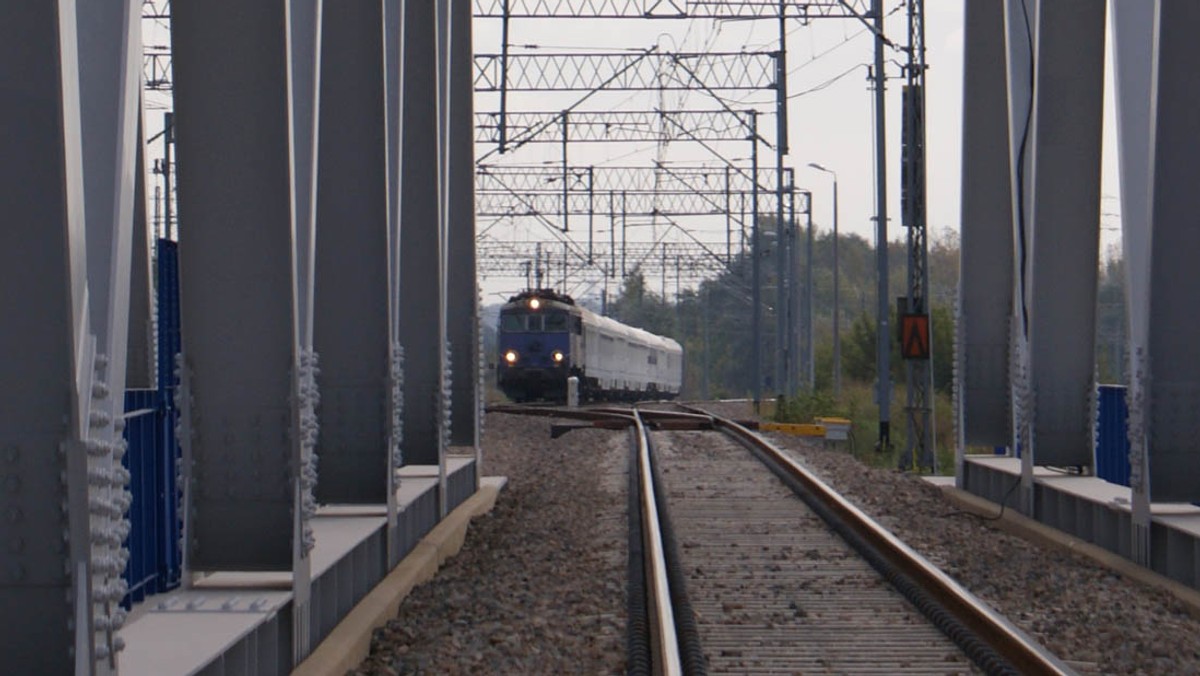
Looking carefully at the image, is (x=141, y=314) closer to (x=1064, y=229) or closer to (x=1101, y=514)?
(x=1101, y=514)

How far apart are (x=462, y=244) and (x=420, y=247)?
3.08m

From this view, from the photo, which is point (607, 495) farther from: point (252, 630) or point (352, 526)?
point (252, 630)

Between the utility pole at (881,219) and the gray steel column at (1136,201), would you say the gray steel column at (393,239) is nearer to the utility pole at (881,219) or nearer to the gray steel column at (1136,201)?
the gray steel column at (1136,201)

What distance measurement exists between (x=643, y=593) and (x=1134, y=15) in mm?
5054

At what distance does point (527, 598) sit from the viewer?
10148 mm

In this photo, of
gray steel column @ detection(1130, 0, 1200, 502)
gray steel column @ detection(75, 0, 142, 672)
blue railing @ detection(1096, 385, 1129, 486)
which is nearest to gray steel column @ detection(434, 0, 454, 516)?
gray steel column @ detection(1130, 0, 1200, 502)

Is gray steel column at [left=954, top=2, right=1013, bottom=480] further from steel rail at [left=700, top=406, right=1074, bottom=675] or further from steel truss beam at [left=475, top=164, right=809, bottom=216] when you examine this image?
steel truss beam at [left=475, top=164, right=809, bottom=216]

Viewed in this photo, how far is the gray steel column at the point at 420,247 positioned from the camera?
13172mm

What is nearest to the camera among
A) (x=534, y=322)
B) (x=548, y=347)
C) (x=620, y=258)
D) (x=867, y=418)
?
(x=867, y=418)

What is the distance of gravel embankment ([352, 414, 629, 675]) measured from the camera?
26.7 ft

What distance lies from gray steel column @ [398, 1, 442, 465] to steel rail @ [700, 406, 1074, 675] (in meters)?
3.44

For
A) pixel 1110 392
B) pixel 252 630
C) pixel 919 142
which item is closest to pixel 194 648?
pixel 252 630

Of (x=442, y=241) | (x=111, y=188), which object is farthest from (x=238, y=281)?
(x=442, y=241)

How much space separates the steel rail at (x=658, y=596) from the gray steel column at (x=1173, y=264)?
10.4 feet
